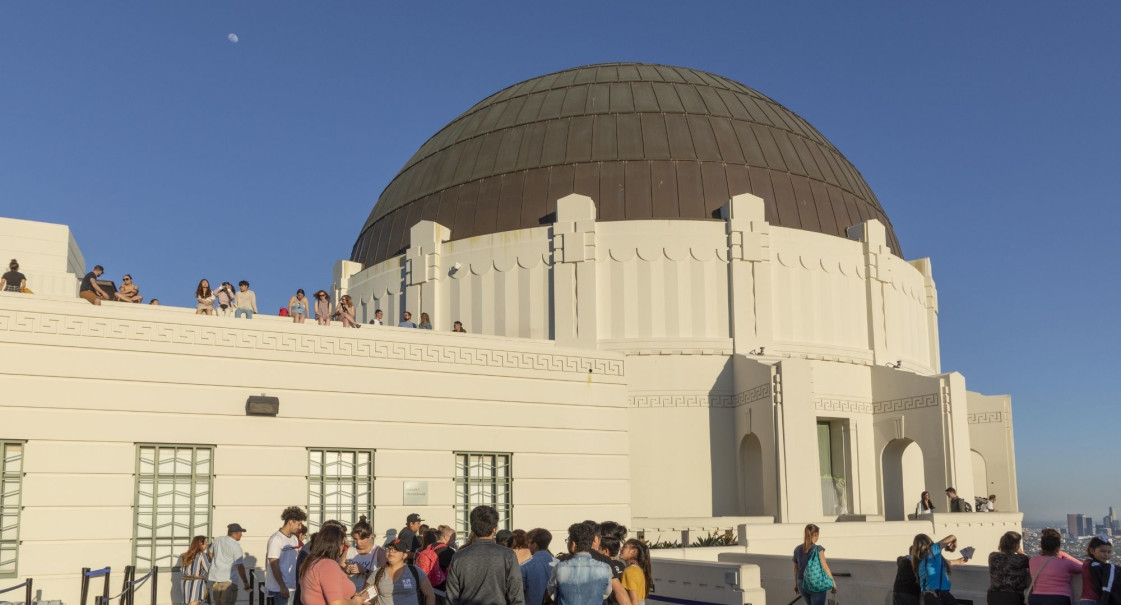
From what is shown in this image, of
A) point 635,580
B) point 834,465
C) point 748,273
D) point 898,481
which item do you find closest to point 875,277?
point 748,273

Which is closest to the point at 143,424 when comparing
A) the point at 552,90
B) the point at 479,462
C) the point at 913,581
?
the point at 479,462

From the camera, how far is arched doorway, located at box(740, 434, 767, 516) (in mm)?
26281

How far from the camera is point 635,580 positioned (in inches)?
348

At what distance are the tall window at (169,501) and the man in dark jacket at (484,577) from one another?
9.81 metres

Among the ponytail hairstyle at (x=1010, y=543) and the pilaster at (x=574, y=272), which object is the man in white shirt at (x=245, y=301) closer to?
the pilaster at (x=574, y=272)

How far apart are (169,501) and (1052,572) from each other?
41.6 feet

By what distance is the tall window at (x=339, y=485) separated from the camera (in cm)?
1797

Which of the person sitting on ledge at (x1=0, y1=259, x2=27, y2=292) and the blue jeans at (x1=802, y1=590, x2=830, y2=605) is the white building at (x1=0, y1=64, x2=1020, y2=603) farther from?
the blue jeans at (x1=802, y1=590, x2=830, y2=605)

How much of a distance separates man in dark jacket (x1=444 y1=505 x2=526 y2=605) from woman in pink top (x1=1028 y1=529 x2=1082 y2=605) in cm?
532

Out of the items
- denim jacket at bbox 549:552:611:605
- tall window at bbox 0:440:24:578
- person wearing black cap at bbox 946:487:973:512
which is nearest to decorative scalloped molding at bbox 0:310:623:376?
tall window at bbox 0:440:24:578

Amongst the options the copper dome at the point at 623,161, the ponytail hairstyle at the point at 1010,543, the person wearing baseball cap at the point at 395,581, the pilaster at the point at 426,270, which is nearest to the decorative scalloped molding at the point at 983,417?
the copper dome at the point at 623,161

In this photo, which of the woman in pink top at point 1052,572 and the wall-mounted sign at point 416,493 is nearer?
the woman in pink top at point 1052,572

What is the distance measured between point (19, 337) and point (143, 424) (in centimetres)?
222

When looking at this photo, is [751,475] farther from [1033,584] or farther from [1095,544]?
[1095,544]
